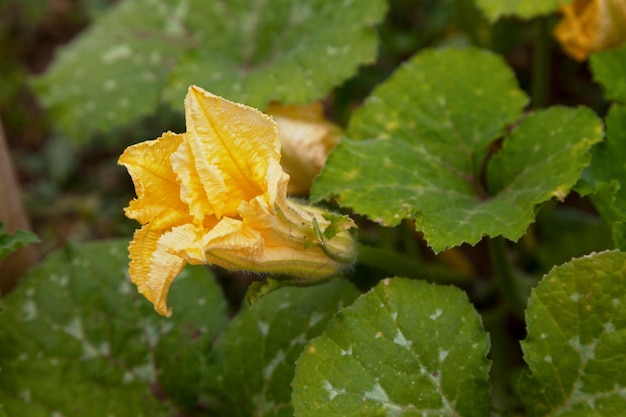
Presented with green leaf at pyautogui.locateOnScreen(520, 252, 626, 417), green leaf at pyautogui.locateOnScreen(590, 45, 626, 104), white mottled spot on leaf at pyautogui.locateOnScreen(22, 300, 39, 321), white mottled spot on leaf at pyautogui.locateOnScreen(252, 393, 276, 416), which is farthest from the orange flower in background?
white mottled spot on leaf at pyautogui.locateOnScreen(22, 300, 39, 321)

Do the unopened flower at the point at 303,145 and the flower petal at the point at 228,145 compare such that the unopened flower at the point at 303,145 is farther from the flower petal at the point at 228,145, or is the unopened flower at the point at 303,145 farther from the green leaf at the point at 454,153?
the flower petal at the point at 228,145

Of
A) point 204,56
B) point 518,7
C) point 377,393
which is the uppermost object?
point 518,7

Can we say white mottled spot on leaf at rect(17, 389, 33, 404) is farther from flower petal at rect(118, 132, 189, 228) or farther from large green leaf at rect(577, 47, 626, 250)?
A: large green leaf at rect(577, 47, 626, 250)

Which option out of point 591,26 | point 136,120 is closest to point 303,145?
point 591,26

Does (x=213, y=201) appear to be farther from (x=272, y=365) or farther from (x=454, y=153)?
(x=454, y=153)

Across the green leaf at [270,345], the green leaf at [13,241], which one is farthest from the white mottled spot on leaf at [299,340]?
the green leaf at [13,241]

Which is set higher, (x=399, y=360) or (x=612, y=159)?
(x=612, y=159)
